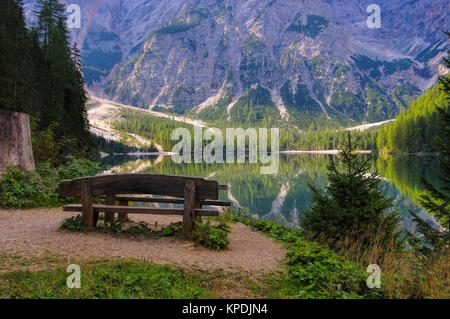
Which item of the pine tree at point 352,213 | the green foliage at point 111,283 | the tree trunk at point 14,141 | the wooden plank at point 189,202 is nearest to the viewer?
the green foliage at point 111,283

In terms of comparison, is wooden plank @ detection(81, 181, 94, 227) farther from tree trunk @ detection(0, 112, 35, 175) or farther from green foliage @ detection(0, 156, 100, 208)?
tree trunk @ detection(0, 112, 35, 175)

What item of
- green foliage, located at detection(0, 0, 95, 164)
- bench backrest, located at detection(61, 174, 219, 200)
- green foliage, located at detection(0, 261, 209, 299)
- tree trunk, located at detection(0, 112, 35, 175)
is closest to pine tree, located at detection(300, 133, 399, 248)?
bench backrest, located at detection(61, 174, 219, 200)

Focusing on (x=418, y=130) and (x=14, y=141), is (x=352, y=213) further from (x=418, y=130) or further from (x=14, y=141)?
(x=418, y=130)

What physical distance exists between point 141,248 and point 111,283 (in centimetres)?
210

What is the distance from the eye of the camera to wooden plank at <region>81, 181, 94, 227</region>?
27.4ft

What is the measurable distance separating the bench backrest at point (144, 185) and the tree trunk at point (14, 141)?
6.11 meters

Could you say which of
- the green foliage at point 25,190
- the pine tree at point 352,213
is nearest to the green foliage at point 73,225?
the green foliage at point 25,190

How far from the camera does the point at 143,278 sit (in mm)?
5148

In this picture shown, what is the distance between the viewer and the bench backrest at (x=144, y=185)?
26.2 feet

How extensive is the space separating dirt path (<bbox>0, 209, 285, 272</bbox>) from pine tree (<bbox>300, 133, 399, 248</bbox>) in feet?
6.47

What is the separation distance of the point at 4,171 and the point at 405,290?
13776mm

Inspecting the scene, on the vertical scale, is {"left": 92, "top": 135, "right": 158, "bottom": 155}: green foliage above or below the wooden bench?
above

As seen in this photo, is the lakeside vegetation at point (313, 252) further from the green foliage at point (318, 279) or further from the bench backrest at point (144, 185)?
the bench backrest at point (144, 185)
